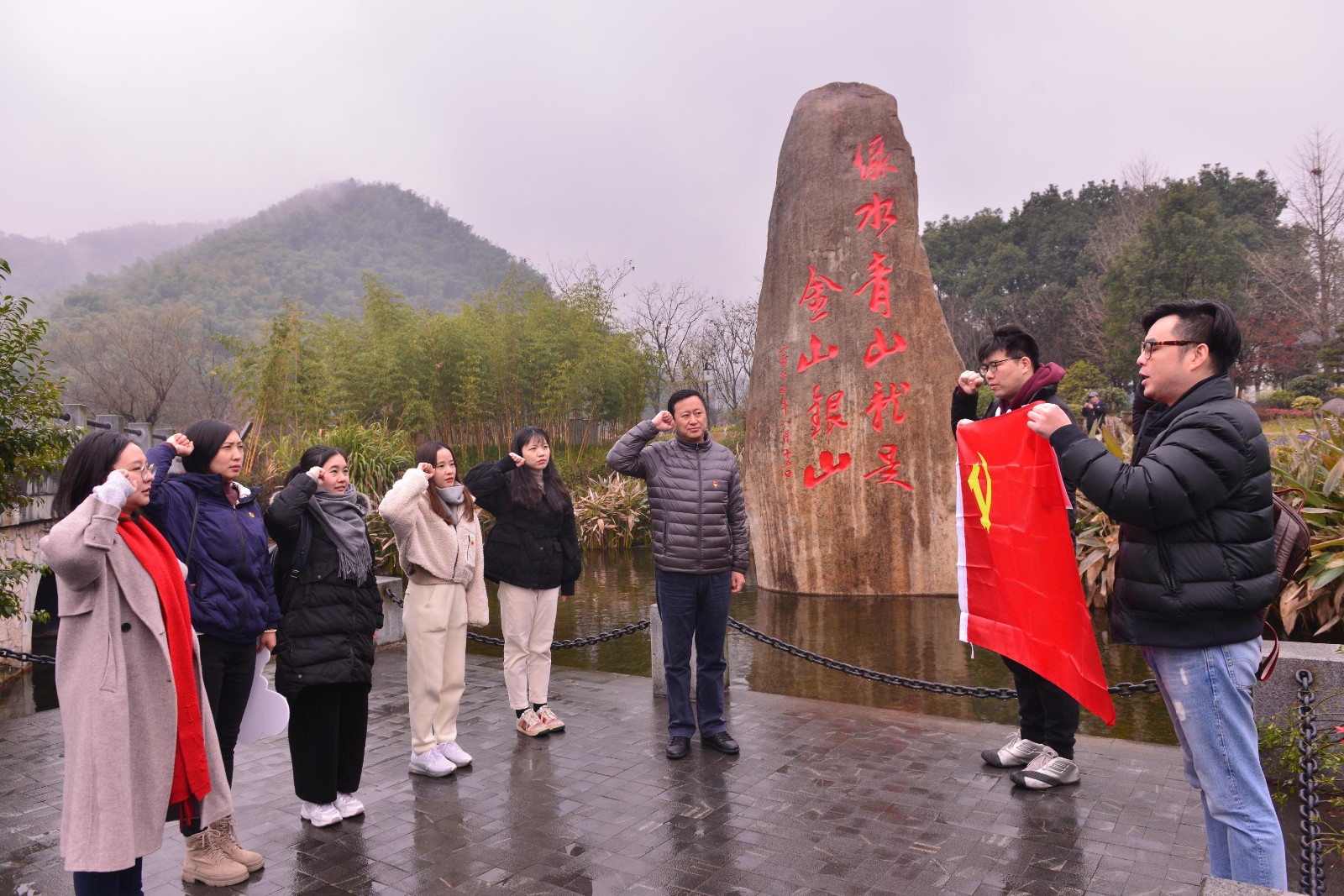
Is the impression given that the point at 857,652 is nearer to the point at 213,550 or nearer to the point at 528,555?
the point at 528,555

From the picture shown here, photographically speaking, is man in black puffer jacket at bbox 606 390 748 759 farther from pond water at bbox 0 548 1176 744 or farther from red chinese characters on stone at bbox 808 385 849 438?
red chinese characters on stone at bbox 808 385 849 438

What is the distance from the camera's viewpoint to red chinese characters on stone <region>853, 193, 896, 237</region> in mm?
7983

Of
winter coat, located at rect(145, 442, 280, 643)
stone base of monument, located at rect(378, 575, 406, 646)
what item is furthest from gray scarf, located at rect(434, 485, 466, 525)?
stone base of monument, located at rect(378, 575, 406, 646)

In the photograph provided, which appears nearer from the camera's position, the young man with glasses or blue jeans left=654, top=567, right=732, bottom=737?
the young man with glasses

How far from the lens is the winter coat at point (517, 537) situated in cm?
422

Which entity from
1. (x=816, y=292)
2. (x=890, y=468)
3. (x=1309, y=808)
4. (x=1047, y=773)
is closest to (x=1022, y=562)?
(x=1047, y=773)

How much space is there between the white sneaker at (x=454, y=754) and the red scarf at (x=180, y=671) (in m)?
1.41

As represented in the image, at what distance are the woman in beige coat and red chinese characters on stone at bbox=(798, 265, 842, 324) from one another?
6.33m

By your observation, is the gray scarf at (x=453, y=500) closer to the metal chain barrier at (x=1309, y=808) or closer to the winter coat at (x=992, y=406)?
the winter coat at (x=992, y=406)

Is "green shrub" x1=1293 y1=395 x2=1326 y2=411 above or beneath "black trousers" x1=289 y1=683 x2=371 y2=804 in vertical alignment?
above

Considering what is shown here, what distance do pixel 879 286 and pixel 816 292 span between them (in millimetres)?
560

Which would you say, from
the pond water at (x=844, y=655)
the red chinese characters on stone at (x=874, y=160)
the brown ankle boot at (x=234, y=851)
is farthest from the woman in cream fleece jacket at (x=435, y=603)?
the red chinese characters on stone at (x=874, y=160)

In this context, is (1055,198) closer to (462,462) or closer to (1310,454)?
(462,462)

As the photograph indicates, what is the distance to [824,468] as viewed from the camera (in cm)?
801
